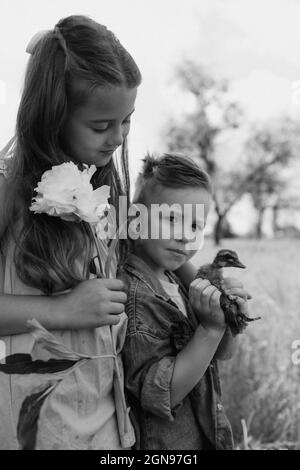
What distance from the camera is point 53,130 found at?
4.61ft

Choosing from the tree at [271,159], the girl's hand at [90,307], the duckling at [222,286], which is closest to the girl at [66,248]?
the girl's hand at [90,307]

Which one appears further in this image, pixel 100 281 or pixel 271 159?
pixel 271 159

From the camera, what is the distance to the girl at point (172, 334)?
4.62 ft

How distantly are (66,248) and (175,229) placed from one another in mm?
308

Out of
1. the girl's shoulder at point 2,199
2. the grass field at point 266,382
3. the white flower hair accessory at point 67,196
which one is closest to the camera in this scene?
the white flower hair accessory at point 67,196

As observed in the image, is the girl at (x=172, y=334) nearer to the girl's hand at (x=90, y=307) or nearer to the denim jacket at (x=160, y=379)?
the denim jacket at (x=160, y=379)

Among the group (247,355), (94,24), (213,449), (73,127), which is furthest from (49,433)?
(247,355)

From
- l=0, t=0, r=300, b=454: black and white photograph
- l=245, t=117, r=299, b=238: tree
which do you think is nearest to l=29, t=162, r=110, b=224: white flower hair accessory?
l=0, t=0, r=300, b=454: black and white photograph

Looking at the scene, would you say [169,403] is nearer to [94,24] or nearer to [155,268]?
[155,268]

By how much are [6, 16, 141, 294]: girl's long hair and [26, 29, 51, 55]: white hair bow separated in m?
0.02

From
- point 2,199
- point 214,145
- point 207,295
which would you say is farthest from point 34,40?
point 214,145

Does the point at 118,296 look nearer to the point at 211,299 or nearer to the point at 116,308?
the point at 116,308

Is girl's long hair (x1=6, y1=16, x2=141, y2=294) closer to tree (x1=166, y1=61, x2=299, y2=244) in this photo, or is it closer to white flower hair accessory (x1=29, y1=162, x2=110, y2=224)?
white flower hair accessory (x1=29, y1=162, x2=110, y2=224)

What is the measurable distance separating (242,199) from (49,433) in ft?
51.3
